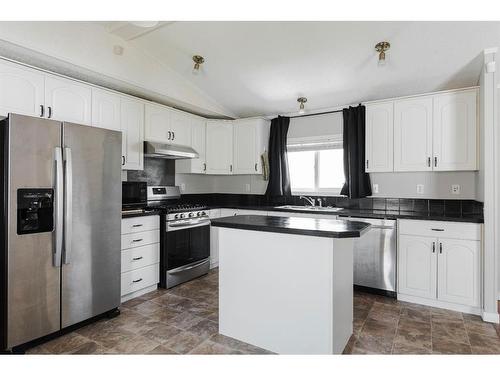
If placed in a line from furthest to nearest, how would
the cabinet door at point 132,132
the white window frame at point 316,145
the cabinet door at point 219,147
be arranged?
1. the cabinet door at point 219,147
2. the white window frame at point 316,145
3. the cabinet door at point 132,132

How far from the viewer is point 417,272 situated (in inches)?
127

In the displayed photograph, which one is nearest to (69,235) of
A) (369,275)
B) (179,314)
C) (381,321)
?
(179,314)

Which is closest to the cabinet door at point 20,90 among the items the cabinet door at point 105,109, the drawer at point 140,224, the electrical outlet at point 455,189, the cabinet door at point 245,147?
the cabinet door at point 105,109

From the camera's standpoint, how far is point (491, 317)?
2785 millimetres

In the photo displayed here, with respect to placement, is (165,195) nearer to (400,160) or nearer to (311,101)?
(311,101)

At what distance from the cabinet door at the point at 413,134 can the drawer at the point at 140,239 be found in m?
3.04

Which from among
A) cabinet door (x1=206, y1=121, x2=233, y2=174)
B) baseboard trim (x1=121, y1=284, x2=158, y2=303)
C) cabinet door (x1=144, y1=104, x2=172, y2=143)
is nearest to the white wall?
cabinet door (x1=144, y1=104, x2=172, y2=143)

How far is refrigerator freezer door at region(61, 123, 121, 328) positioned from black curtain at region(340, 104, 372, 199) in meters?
2.85

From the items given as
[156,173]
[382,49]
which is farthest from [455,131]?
[156,173]

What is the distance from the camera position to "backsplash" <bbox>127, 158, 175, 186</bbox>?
4.02 metres

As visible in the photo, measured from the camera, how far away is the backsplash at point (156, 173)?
4.02 m

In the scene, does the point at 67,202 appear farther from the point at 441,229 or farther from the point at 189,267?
the point at 441,229

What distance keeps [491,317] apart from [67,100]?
453 cm

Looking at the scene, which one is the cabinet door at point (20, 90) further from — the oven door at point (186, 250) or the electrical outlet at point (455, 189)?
the electrical outlet at point (455, 189)
